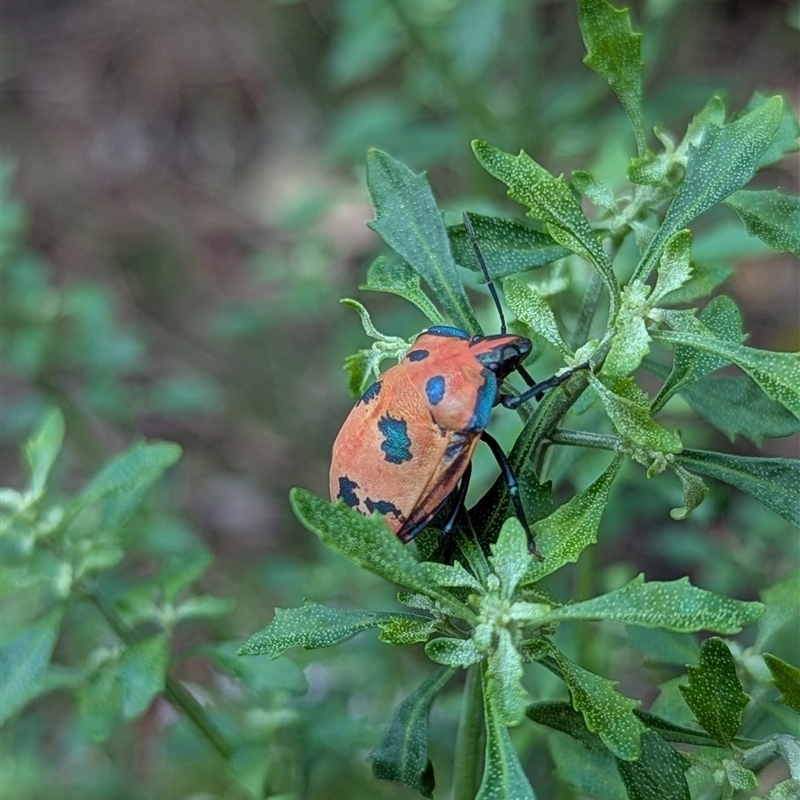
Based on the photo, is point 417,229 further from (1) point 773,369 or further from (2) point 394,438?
(1) point 773,369

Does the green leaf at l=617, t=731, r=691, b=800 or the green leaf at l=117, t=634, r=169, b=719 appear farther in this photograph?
the green leaf at l=117, t=634, r=169, b=719

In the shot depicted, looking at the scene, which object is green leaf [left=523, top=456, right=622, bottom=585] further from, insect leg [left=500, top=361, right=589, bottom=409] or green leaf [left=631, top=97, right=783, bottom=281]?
green leaf [left=631, top=97, right=783, bottom=281]

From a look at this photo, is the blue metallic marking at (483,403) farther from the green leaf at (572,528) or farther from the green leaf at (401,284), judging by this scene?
the green leaf at (572,528)

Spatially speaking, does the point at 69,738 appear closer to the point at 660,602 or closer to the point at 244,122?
the point at 660,602

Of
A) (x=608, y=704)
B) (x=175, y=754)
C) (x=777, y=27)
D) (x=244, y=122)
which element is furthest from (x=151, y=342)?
(x=608, y=704)

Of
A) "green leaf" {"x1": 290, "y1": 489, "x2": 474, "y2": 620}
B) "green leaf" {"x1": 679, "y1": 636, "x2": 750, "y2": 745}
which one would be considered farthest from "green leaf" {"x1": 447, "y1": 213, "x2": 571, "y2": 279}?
"green leaf" {"x1": 679, "y1": 636, "x2": 750, "y2": 745}

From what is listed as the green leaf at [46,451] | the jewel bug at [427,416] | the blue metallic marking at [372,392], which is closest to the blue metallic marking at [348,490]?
the jewel bug at [427,416]
